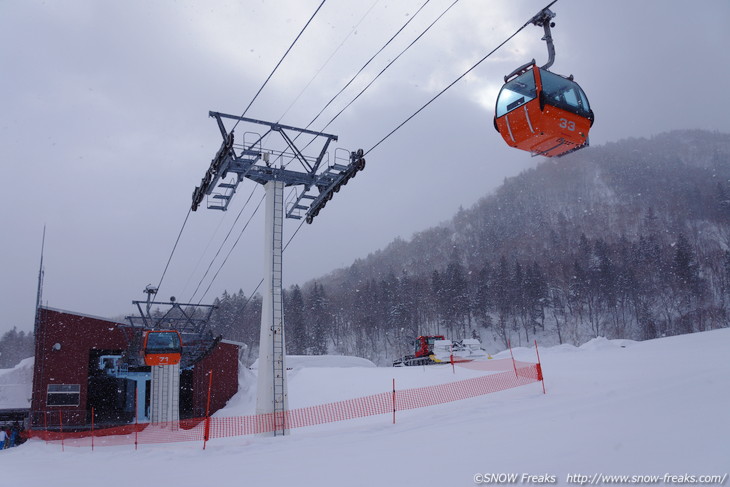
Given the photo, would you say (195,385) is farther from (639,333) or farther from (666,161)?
(666,161)

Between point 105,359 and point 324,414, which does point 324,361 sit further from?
point 324,414

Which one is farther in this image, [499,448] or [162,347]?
[162,347]

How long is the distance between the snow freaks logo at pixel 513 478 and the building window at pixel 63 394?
24.5 m

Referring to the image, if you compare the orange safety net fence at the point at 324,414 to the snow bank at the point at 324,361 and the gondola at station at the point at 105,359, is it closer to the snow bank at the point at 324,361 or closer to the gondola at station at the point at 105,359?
the gondola at station at the point at 105,359

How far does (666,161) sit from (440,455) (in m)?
208

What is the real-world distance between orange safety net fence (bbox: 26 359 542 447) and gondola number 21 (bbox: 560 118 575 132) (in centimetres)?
806

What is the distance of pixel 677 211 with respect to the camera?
127 m

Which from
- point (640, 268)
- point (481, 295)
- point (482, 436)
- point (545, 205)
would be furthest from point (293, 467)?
point (545, 205)

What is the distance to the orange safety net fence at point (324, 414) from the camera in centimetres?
1597

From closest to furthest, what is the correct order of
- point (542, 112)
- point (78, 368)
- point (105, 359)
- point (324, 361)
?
point (542, 112) → point (78, 368) → point (105, 359) → point (324, 361)

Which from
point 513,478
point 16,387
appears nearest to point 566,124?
point 513,478

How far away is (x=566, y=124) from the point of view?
920 centimetres

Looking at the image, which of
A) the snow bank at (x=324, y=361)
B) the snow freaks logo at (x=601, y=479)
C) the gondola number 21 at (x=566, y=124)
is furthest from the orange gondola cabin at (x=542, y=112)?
the snow bank at (x=324, y=361)

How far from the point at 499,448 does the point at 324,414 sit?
1279cm
